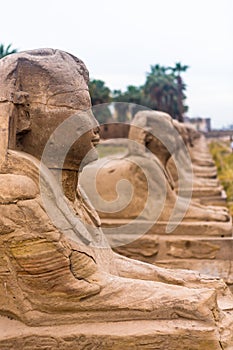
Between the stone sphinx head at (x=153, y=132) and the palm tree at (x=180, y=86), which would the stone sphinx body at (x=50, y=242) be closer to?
the stone sphinx head at (x=153, y=132)

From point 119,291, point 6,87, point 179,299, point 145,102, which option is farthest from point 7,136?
point 145,102

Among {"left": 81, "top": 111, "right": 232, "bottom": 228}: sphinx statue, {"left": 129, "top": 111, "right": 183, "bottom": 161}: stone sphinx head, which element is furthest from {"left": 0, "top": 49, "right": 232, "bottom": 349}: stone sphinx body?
{"left": 129, "top": 111, "right": 183, "bottom": 161}: stone sphinx head

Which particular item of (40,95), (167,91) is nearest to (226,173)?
(40,95)

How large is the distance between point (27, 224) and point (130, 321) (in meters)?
0.73

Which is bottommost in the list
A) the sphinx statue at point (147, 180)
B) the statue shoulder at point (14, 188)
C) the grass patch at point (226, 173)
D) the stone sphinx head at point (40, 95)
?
the grass patch at point (226, 173)

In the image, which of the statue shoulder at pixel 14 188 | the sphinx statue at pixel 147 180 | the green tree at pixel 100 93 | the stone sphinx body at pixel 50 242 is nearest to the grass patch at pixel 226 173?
the sphinx statue at pixel 147 180

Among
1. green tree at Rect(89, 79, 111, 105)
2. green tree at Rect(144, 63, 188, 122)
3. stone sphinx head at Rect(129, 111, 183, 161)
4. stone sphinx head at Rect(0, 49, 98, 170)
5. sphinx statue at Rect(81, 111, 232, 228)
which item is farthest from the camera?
green tree at Rect(144, 63, 188, 122)

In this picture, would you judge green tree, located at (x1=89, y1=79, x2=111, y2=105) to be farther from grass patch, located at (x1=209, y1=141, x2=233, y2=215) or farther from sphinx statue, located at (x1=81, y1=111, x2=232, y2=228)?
sphinx statue, located at (x1=81, y1=111, x2=232, y2=228)

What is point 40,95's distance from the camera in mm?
2680

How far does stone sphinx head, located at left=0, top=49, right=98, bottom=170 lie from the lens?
2639 mm

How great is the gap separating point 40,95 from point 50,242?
2.68 ft

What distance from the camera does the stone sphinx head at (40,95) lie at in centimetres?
264

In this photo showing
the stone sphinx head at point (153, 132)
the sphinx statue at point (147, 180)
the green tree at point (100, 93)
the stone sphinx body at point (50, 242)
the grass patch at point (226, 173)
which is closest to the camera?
the stone sphinx body at point (50, 242)

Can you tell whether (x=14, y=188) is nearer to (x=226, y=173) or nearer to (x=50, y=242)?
(x=50, y=242)
